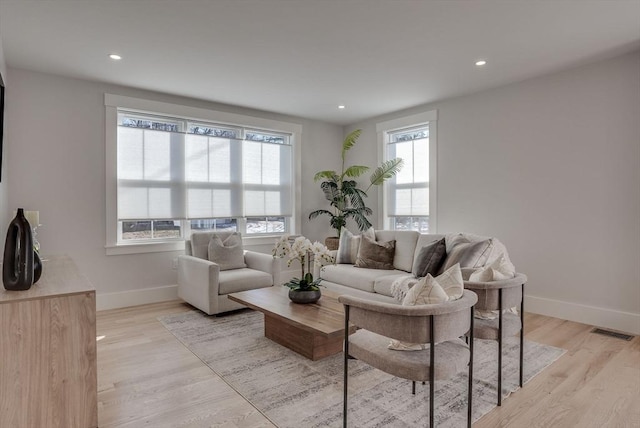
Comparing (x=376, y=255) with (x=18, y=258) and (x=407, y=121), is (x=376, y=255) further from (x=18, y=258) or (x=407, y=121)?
(x=18, y=258)

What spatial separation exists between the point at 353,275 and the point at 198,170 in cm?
253

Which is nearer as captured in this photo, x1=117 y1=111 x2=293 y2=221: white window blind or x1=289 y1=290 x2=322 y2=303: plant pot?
x1=289 y1=290 x2=322 y2=303: plant pot

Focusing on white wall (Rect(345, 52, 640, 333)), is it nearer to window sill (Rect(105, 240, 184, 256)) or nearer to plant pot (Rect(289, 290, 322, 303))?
plant pot (Rect(289, 290, 322, 303))

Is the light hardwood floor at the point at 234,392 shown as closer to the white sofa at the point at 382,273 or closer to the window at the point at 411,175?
the white sofa at the point at 382,273

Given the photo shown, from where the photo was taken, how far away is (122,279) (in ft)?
14.5

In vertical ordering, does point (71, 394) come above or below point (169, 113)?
below

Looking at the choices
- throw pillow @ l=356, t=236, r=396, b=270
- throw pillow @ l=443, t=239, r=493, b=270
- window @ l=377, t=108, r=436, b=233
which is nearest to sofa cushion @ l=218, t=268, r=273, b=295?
throw pillow @ l=356, t=236, r=396, b=270

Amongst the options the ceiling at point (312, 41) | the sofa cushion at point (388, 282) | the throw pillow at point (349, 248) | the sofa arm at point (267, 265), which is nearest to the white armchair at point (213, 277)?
the sofa arm at point (267, 265)

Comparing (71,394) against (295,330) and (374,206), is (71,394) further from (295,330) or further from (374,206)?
(374,206)

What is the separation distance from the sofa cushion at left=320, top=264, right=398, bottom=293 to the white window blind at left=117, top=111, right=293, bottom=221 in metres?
1.66

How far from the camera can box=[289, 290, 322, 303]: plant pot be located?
10.1 feet

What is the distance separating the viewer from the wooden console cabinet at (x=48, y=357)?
175 centimetres

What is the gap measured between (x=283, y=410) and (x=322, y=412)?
0.77 ft

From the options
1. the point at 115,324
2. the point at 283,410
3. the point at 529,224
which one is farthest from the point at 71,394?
the point at 529,224
